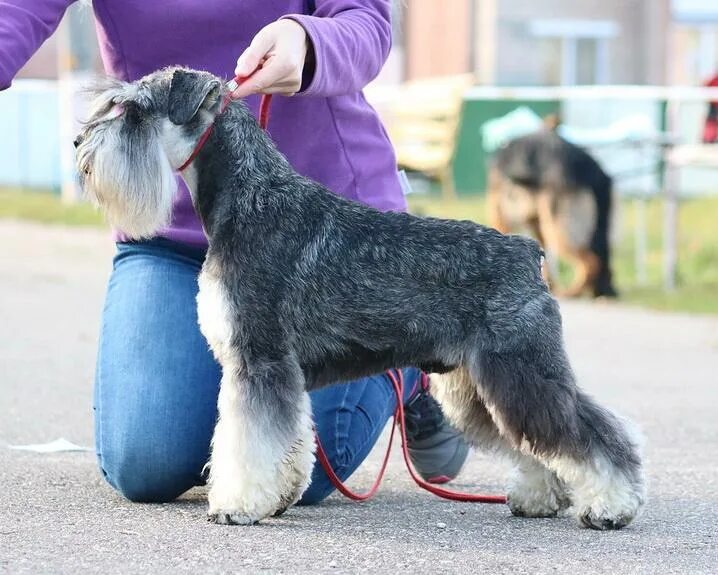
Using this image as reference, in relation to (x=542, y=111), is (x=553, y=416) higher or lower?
lower

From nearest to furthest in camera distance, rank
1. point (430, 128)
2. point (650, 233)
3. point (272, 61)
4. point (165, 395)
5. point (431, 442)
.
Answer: point (272, 61), point (165, 395), point (431, 442), point (650, 233), point (430, 128)

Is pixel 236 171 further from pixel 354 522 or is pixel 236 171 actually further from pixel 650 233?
pixel 650 233

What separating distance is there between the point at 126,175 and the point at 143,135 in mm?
131

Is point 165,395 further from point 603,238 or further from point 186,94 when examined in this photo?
point 603,238

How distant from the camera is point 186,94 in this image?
13.7ft

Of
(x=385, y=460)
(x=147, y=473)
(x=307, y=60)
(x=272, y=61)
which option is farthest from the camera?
(x=385, y=460)

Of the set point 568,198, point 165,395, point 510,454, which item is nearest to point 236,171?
point 165,395

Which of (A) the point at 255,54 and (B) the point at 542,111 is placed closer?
(A) the point at 255,54

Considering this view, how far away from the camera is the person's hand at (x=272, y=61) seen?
14.0ft

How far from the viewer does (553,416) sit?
167 inches

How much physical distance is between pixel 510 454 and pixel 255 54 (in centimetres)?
152

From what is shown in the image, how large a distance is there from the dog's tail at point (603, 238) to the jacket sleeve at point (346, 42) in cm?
688

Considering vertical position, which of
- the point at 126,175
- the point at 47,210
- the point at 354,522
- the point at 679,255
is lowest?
the point at 354,522

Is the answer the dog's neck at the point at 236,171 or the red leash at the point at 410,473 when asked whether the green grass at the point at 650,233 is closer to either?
the red leash at the point at 410,473
